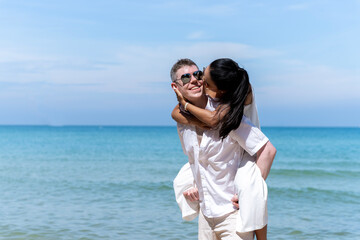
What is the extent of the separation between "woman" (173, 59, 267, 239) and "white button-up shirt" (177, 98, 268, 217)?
0.07 m

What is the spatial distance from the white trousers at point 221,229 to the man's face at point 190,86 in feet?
2.50

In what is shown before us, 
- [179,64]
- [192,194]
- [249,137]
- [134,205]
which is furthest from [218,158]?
[134,205]

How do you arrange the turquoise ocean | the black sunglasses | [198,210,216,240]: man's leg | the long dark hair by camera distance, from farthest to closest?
the turquoise ocean
[198,210,216,240]: man's leg
the black sunglasses
the long dark hair

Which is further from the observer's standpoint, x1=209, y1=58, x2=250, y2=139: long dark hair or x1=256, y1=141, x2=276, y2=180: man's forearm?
x1=256, y1=141, x2=276, y2=180: man's forearm

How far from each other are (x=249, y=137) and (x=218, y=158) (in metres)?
0.25

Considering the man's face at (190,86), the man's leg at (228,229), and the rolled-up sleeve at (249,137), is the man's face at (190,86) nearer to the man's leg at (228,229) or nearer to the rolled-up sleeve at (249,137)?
the rolled-up sleeve at (249,137)

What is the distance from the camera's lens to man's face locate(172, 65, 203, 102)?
301 centimetres

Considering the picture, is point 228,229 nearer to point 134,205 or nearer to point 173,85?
point 173,85

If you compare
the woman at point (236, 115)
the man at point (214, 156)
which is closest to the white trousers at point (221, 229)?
the man at point (214, 156)

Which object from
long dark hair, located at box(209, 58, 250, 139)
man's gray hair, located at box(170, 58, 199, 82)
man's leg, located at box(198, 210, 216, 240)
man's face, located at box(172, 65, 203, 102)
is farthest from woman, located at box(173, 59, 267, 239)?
man's leg, located at box(198, 210, 216, 240)

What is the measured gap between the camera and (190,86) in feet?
9.94

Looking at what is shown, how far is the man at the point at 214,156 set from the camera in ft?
9.48

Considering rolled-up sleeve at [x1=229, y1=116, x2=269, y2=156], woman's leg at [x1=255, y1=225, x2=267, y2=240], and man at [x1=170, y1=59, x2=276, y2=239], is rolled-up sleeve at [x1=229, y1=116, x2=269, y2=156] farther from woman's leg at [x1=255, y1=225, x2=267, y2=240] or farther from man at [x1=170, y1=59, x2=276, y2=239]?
woman's leg at [x1=255, y1=225, x2=267, y2=240]

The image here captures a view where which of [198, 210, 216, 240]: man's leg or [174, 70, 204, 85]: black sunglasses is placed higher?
[174, 70, 204, 85]: black sunglasses
